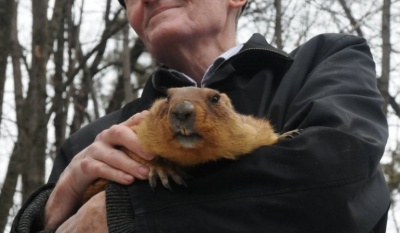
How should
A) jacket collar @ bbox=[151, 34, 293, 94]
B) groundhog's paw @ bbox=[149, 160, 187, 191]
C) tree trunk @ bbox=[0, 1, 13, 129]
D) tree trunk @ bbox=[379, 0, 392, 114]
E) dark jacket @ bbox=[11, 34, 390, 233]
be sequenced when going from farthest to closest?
tree trunk @ bbox=[379, 0, 392, 114], tree trunk @ bbox=[0, 1, 13, 129], jacket collar @ bbox=[151, 34, 293, 94], groundhog's paw @ bbox=[149, 160, 187, 191], dark jacket @ bbox=[11, 34, 390, 233]

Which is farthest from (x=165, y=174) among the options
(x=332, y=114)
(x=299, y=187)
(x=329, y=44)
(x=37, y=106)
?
(x=37, y=106)

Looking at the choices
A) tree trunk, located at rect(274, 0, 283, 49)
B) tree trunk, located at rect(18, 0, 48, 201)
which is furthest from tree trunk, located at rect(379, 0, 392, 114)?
tree trunk, located at rect(18, 0, 48, 201)

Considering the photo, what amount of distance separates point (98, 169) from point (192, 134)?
457 mm

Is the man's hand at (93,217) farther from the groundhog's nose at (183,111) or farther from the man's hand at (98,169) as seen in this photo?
the groundhog's nose at (183,111)

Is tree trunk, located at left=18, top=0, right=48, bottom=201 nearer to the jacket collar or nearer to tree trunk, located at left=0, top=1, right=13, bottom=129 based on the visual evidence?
tree trunk, located at left=0, top=1, right=13, bottom=129

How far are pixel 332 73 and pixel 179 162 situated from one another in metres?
0.88

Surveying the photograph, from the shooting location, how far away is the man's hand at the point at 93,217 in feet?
10.2

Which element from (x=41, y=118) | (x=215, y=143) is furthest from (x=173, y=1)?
(x=41, y=118)

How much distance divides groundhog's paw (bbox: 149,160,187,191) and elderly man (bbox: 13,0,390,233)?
0.10ft

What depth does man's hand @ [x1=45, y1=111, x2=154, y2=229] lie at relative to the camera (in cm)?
317

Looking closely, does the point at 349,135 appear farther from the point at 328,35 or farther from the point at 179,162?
the point at 328,35

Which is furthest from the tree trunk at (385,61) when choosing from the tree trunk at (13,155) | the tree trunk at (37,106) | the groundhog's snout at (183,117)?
the groundhog's snout at (183,117)

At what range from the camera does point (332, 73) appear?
3.55 meters

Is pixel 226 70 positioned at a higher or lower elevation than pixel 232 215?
higher
